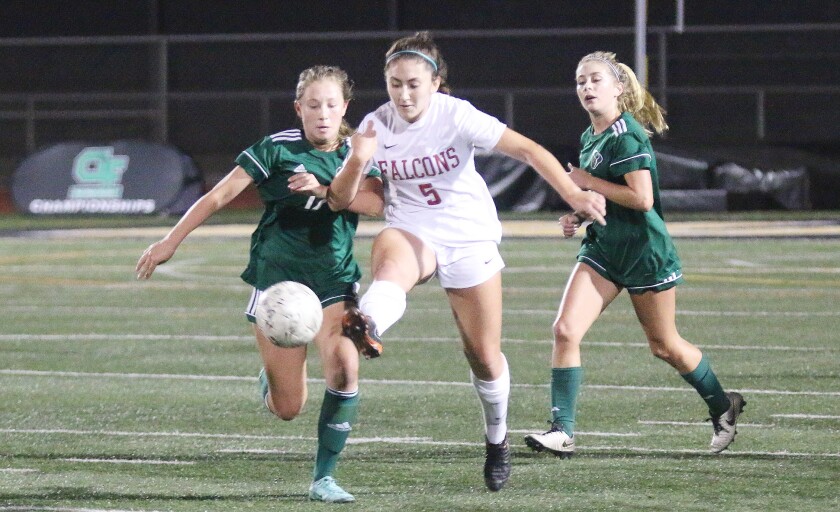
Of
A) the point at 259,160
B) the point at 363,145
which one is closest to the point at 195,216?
the point at 259,160

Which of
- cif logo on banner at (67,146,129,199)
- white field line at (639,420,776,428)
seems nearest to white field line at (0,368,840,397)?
white field line at (639,420,776,428)

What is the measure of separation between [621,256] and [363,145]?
1.75 meters

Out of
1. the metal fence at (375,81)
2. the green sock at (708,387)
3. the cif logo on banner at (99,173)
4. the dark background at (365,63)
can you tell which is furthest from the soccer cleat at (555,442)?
the metal fence at (375,81)

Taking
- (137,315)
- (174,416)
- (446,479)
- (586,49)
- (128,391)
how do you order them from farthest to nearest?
(586,49), (137,315), (128,391), (174,416), (446,479)

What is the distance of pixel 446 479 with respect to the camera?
23.4ft

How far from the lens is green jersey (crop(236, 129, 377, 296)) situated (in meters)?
6.80

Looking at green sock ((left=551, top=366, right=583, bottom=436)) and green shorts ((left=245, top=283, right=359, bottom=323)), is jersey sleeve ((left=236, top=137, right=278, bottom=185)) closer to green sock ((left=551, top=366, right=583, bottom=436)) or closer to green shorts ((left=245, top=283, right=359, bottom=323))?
green shorts ((left=245, top=283, right=359, bottom=323))

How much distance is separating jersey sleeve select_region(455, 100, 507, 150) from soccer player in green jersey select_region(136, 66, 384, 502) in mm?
450

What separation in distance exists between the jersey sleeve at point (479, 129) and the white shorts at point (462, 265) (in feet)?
1.49

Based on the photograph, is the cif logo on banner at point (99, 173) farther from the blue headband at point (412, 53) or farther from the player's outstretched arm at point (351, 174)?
the player's outstretched arm at point (351, 174)

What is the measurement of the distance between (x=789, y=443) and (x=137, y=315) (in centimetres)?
808

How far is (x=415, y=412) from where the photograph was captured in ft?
30.0

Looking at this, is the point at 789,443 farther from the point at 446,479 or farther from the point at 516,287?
the point at 516,287

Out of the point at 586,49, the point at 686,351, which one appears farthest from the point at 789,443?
the point at 586,49
